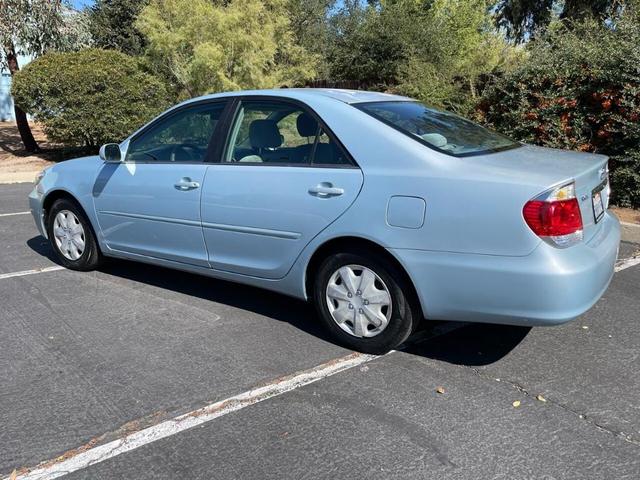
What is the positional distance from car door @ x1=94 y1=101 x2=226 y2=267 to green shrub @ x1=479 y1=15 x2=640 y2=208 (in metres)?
5.71

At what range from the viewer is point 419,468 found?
2.67m

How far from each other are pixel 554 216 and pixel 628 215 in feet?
17.7

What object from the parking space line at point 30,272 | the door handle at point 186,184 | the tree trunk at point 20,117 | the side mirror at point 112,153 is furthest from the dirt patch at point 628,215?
the tree trunk at point 20,117

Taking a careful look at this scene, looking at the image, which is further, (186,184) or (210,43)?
(210,43)

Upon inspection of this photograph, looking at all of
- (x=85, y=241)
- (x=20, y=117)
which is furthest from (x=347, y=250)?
(x=20, y=117)

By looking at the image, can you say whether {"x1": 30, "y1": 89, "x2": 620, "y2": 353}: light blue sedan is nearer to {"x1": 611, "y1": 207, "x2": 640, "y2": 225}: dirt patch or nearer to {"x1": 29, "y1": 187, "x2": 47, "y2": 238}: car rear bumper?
{"x1": 29, "y1": 187, "x2": 47, "y2": 238}: car rear bumper

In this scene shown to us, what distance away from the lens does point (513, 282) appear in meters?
3.18

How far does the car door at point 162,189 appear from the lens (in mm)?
4473

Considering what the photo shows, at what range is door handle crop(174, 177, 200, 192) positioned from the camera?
4.39 metres

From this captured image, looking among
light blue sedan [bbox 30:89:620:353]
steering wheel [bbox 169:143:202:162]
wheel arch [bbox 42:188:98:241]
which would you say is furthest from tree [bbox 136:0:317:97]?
light blue sedan [bbox 30:89:620:353]

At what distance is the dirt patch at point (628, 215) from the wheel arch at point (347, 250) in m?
5.07

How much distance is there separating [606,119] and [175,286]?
615 centimetres

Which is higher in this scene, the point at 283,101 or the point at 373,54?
the point at 373,54

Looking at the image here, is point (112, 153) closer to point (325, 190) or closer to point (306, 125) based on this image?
point (306, 125)
